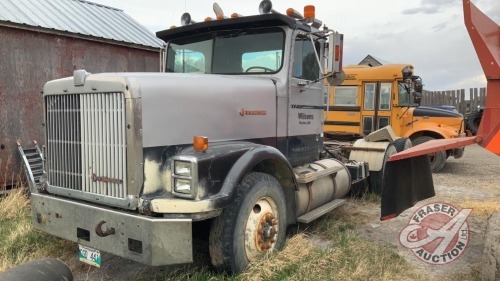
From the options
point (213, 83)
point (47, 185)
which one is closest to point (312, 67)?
point (213, 83)

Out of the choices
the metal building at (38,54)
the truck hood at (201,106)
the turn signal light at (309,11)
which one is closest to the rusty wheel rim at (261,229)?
the truck hood at (201,106)

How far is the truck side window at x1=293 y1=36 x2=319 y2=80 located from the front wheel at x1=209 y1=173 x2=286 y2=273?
1477mm

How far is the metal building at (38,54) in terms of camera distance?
682 cm

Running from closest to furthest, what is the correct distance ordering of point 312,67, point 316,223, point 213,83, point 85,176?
point 85,176, point 213,83, point 312,67, point 316,223

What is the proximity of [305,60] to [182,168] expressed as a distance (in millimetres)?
2404

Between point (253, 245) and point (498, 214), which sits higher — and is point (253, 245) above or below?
below

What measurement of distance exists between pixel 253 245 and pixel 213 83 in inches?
59.7

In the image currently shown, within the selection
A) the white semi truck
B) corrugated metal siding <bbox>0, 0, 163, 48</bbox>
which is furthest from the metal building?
the white semi truck

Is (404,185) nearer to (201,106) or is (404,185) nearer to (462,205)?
(201,106)

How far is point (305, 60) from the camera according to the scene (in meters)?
4.95

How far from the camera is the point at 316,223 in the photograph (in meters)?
5.48

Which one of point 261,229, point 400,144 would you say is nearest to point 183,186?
point 261,229

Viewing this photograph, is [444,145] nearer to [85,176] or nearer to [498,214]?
[498,214]

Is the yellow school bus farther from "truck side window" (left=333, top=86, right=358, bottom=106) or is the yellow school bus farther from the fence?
the fence
